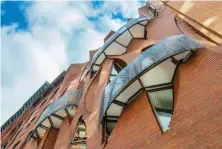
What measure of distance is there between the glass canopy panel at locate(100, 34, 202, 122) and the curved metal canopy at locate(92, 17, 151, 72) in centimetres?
698

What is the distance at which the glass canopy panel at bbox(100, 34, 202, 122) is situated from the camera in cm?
1091

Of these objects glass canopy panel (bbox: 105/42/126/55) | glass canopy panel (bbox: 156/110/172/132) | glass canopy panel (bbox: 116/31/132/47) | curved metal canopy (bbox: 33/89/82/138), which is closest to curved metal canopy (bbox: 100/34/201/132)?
glass canopy panel (bbox: 156/110/172/132)

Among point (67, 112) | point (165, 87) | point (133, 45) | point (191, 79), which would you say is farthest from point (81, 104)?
point (191, 79)

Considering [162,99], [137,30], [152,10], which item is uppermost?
[152,10]

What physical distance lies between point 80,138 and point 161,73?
598 centimetres

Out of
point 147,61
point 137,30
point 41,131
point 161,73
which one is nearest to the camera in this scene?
point 161,73

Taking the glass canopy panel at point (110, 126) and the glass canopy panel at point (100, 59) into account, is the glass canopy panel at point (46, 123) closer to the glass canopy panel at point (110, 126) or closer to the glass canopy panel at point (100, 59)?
the glass canopy panel at point (100, 59)

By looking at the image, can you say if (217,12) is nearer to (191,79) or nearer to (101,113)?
(191,79)

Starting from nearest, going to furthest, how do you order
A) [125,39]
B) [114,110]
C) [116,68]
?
[114,110] < [116,68] < [125,39]

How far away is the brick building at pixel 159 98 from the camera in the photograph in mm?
8570

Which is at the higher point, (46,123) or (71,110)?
(71,110)

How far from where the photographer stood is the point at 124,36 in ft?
62.3

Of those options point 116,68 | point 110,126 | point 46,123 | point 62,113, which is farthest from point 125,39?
point 110,126

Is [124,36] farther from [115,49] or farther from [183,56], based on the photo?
[183,56]
